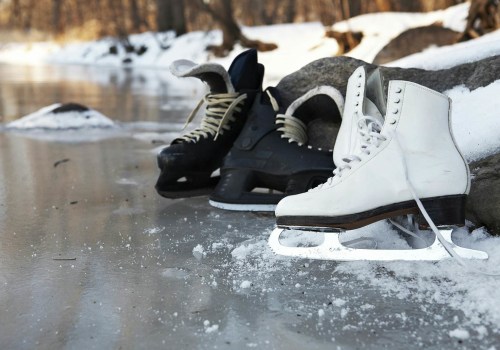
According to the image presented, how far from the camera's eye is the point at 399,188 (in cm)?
106

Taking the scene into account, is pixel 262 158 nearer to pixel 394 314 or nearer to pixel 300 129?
pixel 300 129

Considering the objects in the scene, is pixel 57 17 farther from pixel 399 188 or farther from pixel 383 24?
pixel 399 188

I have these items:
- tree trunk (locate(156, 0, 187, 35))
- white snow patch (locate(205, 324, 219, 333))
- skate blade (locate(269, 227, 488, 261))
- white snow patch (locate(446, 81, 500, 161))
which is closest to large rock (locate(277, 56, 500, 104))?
white snow patch (locate(446, 81, 500, 161))

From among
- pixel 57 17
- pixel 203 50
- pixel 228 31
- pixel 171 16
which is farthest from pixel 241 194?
pixel 57 17

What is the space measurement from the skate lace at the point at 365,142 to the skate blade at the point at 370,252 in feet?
0.43

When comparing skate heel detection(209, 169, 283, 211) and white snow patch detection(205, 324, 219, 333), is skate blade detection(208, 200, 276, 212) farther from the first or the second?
white snow patch detection(205, 324, 219, 333)

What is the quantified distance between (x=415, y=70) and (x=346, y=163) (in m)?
0.95

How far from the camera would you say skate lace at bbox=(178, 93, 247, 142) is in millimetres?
1650

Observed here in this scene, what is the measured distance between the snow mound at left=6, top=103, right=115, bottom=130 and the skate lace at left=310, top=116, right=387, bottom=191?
7.81ft

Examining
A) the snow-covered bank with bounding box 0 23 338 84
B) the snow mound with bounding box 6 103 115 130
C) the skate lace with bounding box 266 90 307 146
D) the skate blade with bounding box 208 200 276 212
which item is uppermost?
the skate lace with bounding box 266 90 307 146

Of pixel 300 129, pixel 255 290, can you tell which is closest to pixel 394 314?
pixel 255 290

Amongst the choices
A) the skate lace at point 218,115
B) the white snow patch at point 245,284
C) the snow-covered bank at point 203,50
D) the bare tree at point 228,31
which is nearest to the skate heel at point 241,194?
the skate lace at point 218,115

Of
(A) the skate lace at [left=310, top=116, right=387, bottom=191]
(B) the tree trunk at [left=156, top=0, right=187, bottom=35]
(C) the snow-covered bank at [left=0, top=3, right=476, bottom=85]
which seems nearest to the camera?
(A) the skate lace at [left=310, top=116, right=387, bottom=191]

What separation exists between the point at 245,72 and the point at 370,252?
2.78 feet
